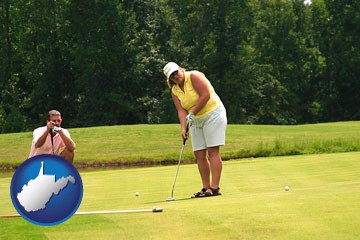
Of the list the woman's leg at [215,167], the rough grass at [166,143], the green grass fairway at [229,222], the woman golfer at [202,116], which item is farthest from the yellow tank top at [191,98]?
the rough grass at [166,143]

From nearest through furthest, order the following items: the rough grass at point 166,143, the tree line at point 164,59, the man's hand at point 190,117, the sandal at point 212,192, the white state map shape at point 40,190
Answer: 1. the white state map shape at point 40,190
2. the sandal at point 212,192
3. the man's hand at point 190,117
4. the rough grass at point 166,143
5. the tree line at point 164,59

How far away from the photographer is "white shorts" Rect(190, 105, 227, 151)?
30.6 ft

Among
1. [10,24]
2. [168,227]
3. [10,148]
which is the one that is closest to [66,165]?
[168,227]

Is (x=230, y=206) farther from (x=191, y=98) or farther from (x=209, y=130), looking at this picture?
(x=191, y=98)

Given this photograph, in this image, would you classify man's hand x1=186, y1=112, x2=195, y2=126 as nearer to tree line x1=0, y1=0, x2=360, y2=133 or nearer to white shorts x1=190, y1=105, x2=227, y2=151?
white shorts x1=190, y1=105, x2=227, y2=151

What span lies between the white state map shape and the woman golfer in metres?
3.54

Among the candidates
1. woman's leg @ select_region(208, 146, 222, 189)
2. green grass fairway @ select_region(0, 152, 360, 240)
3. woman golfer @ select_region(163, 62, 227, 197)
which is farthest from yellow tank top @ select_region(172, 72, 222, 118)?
green grass fairway @ select_region(0, 152, 360, 240)

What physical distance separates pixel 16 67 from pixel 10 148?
22.8 meters

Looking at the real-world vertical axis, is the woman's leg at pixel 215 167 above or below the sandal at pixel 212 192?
above

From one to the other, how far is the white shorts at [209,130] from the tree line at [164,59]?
133 ft

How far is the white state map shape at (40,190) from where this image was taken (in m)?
5.66

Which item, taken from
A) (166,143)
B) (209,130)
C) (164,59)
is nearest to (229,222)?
(209,130)

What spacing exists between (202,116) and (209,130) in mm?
185

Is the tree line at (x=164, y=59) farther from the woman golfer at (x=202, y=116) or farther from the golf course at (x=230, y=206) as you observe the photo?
the woman golfer at (x=202, y=116)
